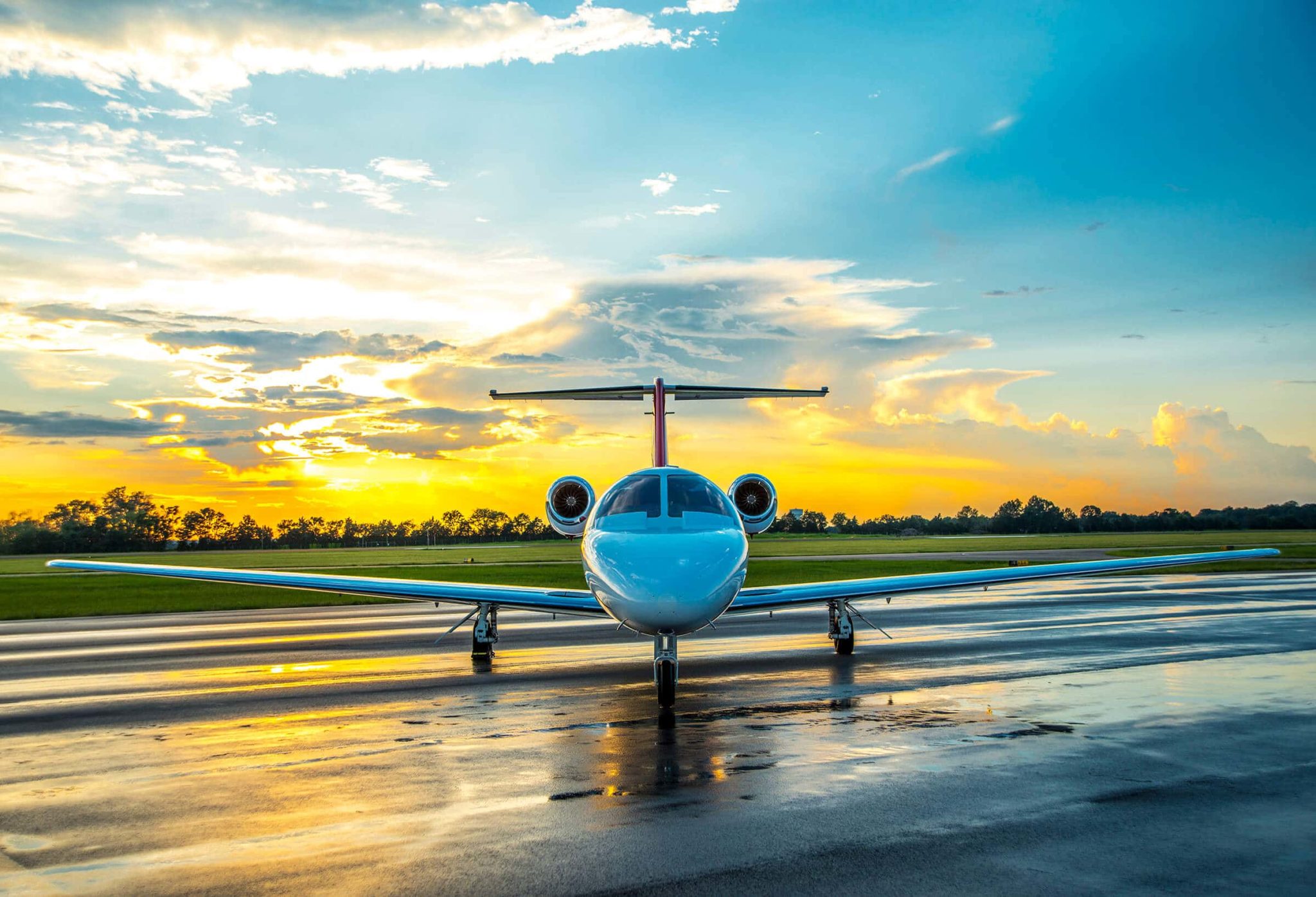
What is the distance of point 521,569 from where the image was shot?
43.5 metres

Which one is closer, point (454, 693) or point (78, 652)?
point (454, 693)

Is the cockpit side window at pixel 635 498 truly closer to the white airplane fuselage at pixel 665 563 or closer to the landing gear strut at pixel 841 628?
the white airplane fuselage at pixel 665 563

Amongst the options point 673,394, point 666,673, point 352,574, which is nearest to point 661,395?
point 673,394

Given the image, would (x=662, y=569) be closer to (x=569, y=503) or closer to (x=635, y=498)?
(x=635, y=498)

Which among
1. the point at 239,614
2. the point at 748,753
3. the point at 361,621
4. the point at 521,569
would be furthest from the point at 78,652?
the point at 521,569

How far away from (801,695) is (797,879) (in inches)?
246

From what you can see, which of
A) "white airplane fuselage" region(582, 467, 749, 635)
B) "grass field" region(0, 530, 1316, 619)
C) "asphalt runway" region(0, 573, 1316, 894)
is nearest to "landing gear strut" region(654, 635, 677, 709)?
"asphalt runway" region(0, 573, 1316, 894)

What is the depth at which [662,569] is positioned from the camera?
910cm

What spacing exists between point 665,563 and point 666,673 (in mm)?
1601

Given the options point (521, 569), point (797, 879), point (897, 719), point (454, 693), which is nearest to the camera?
Answer: point (797, 879)

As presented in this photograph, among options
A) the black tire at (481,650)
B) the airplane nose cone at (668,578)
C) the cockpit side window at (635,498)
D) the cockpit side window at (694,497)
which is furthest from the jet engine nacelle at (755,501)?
the black tire at (481,650)

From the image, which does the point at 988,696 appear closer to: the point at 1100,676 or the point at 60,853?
the point at 1100,676

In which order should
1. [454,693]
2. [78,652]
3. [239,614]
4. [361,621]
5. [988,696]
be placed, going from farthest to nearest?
[239,614], [361,621], [78,652], [454,693], [988,696]

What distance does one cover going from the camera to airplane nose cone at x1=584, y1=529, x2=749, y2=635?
9000mm
